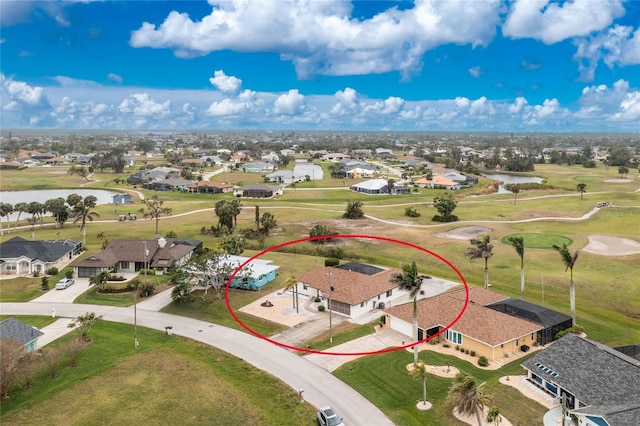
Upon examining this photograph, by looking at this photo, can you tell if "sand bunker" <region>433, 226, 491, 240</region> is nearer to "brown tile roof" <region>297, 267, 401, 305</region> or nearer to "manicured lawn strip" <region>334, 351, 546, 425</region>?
"brown tile roof" <region>297, 267, 401, 305</region>

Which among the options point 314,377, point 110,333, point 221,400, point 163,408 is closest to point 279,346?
point 314,377

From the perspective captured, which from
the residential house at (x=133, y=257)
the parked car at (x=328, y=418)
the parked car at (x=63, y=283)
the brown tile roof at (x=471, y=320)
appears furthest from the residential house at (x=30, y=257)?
the parked car at (x=328, y=418)

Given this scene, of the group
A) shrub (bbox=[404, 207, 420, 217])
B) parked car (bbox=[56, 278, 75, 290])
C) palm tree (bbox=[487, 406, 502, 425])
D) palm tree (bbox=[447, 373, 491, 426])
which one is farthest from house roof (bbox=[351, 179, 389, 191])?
palm tree (bbox=[487, 406, 502, 425])

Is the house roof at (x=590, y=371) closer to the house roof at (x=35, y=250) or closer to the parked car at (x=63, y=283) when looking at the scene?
the parked car at (x=63, y=283)

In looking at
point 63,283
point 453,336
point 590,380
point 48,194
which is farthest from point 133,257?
point 48,194

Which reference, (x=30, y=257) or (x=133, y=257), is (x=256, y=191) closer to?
(x=133, y=257)

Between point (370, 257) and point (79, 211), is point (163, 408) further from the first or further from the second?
point (79, 211)
